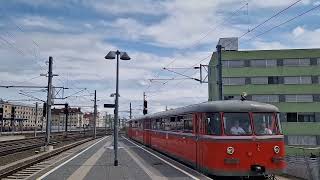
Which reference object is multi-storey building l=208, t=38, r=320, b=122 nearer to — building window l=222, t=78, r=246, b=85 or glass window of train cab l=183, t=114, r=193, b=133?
building window l=222, t=78, r=246, b=85

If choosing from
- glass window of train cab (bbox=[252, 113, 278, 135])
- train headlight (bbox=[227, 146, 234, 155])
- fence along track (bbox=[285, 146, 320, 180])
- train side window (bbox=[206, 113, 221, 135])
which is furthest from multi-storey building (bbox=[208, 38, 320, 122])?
train headlight (bbox=[227, 146, 234, 155])

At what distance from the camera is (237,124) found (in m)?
15.1

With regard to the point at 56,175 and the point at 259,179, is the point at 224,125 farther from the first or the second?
the point at 56,175

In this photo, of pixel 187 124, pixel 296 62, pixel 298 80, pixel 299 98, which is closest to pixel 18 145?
pixel 187 124

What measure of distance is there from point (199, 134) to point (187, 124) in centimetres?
220

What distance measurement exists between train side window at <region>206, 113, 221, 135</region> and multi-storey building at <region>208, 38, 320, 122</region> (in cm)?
5460

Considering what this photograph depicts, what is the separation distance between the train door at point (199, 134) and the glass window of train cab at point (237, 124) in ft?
3.49

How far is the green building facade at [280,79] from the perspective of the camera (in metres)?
68.6

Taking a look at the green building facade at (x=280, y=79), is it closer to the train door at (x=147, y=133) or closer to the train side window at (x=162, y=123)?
the train door at (x=147, y=133)

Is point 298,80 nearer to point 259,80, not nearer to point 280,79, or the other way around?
point 280,79

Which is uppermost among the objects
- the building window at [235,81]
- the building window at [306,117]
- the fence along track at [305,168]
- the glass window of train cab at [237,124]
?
the building window at [235,81]

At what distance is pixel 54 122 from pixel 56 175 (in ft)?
574

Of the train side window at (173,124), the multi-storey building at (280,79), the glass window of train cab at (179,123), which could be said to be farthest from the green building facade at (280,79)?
the glass window of train cab at (179,123)

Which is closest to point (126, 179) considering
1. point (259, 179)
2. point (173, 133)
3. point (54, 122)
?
point (259, 179)
